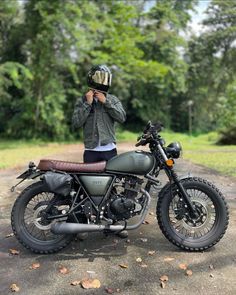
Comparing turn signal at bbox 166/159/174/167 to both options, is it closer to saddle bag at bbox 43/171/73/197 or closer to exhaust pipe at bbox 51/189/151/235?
exhaust pipe at bbox 51/189/151/235

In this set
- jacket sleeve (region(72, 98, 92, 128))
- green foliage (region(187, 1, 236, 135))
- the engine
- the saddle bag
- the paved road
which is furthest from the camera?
green foliage (region(187, 1, 236, 135))

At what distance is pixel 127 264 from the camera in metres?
3.88

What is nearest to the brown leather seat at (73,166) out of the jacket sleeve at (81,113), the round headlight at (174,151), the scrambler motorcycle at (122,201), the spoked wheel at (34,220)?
the scrambler motorcycle at (122,201)

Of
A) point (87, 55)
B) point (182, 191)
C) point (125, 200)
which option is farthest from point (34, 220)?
point (87, 55)

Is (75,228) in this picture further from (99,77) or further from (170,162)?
(99,77)

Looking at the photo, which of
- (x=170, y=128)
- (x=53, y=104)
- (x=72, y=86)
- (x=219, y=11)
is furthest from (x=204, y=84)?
(x=53, y=104)

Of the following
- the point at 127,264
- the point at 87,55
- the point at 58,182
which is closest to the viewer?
the point at 127,264

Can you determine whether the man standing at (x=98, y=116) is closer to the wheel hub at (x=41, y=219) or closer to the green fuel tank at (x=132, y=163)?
the green fuel tank at (x=132, y=163)

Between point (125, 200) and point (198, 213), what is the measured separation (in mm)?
758

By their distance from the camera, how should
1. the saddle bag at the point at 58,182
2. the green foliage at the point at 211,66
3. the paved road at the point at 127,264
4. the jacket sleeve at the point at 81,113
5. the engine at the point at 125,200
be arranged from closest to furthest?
the paved road at the point at 127,264 < the saddle bag at the point at 58,182 < the engine at the point at 125,200 < the jacket sleeve at the point at 81,113 < the green foliage at the point at 211,66

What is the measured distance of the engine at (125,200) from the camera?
13.5 ft

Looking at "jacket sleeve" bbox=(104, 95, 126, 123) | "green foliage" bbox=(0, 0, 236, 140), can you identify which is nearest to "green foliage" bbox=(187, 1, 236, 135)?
"green foliage" bbox=(0, 0, 236, 140)

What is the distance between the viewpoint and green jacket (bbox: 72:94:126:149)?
4355 mm

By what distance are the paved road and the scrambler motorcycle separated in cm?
18
